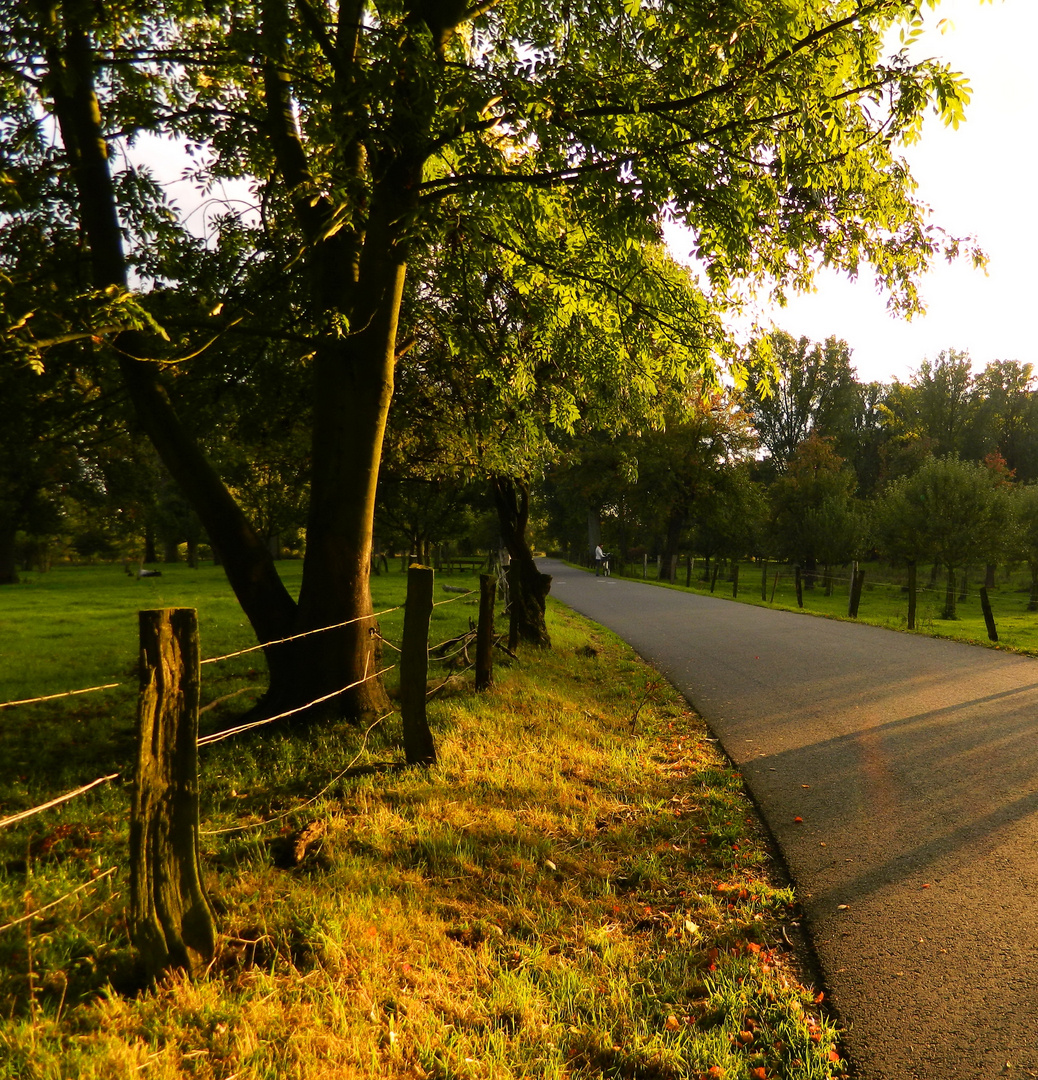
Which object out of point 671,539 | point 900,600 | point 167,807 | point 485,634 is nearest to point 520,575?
point 485,634

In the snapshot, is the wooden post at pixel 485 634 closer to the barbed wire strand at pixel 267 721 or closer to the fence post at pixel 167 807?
the barbed wire strand at pixel 267 721

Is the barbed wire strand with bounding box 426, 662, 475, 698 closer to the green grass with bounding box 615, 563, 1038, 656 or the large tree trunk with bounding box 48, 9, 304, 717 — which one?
the large tree trunk with bounding box 48, 9, 304, 717

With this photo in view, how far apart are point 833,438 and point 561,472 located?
25605mm

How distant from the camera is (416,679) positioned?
5.52 meters

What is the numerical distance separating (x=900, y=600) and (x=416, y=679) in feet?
112

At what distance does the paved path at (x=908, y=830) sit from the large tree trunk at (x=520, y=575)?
255 cm

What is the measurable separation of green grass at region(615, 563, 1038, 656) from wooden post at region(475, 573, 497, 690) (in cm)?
1087

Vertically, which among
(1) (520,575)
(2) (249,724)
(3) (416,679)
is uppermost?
(1) (520,575)

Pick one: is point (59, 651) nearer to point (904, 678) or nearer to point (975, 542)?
point (904, 678)

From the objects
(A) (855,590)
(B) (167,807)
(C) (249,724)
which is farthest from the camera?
(A) (855,590)

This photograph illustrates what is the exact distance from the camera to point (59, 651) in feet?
38.8

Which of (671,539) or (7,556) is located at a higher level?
(671,539)

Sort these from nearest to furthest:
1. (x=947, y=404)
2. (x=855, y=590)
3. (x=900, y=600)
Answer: (x=855, y=590) < (x=900, y=600) < (x=947, y=404)

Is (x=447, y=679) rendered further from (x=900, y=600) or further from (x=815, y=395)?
(x=815, y=395)
